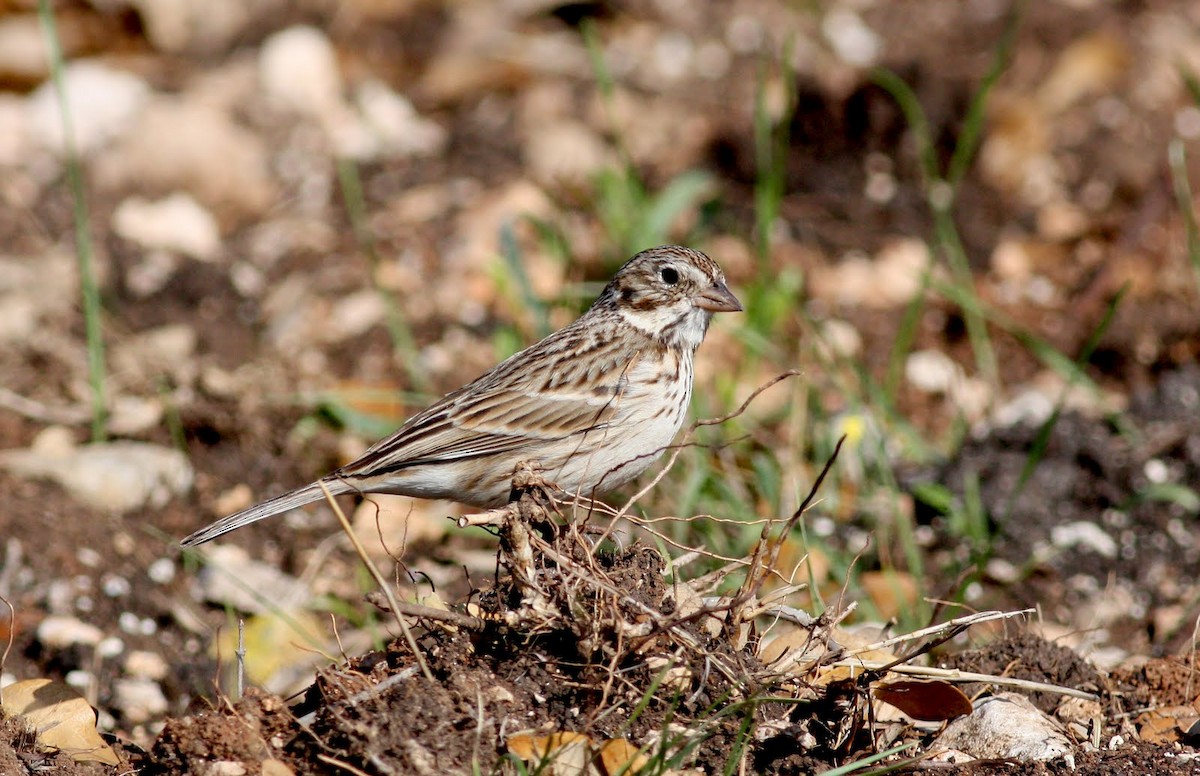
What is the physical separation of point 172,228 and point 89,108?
57.2 inches

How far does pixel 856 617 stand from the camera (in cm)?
493

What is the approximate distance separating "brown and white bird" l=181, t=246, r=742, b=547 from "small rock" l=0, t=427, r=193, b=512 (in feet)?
4.29

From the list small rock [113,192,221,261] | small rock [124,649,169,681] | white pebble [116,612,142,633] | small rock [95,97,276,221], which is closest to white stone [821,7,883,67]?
small rock [95,97,276,221]

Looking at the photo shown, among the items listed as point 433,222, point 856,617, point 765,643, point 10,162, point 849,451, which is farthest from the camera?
point 10,162

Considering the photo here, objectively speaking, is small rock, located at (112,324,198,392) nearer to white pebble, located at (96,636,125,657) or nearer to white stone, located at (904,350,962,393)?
white pebble, located at (96,636,125,657)

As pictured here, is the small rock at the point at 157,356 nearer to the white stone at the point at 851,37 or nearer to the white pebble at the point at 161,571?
the white pebble at the point at 161,571

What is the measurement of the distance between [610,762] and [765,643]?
104 centimetres

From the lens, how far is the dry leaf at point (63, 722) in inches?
144

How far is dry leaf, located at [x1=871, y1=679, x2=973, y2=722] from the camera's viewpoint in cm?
363

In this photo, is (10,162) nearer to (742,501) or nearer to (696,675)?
(742,501)

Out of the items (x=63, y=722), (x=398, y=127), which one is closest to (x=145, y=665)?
(x=63, y=722)

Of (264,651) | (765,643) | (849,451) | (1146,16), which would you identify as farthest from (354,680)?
(1146,16)

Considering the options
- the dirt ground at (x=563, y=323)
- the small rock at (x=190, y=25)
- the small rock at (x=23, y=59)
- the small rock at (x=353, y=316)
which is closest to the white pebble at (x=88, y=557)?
the dirt ground at (x=563, y=323)

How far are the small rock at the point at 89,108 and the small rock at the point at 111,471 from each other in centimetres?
302
